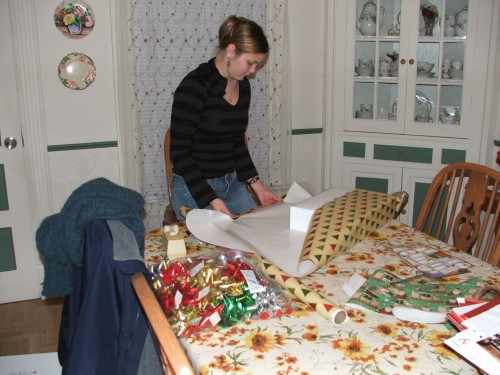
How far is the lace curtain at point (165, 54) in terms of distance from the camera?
3021mm

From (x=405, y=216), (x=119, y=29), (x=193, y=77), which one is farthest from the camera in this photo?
(x=405, y=216)

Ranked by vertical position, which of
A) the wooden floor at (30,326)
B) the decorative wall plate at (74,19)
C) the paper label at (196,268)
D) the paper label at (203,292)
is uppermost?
the decorative wall plate at (74,19)

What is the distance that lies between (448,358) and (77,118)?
7.99ft

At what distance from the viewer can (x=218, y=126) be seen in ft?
7.43

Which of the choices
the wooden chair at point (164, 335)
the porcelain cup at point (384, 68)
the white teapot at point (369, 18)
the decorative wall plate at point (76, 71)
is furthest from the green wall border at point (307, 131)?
the wooden chair at point (164, 335)

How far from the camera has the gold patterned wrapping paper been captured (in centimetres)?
158

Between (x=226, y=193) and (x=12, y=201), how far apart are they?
54.5 inches

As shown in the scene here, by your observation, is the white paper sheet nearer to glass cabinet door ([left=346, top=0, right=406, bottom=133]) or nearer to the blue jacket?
the blue jacket

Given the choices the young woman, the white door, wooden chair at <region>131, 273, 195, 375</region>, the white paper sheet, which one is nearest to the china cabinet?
the young woman

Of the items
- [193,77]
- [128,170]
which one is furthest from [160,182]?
[193,77]

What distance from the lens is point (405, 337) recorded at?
1.23 m

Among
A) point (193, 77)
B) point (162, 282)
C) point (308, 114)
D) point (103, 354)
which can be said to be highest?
point (193, 77)

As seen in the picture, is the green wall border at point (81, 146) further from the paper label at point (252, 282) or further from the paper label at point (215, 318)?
the paper label at point (215, 318)

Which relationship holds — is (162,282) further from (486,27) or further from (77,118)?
(486,27)
